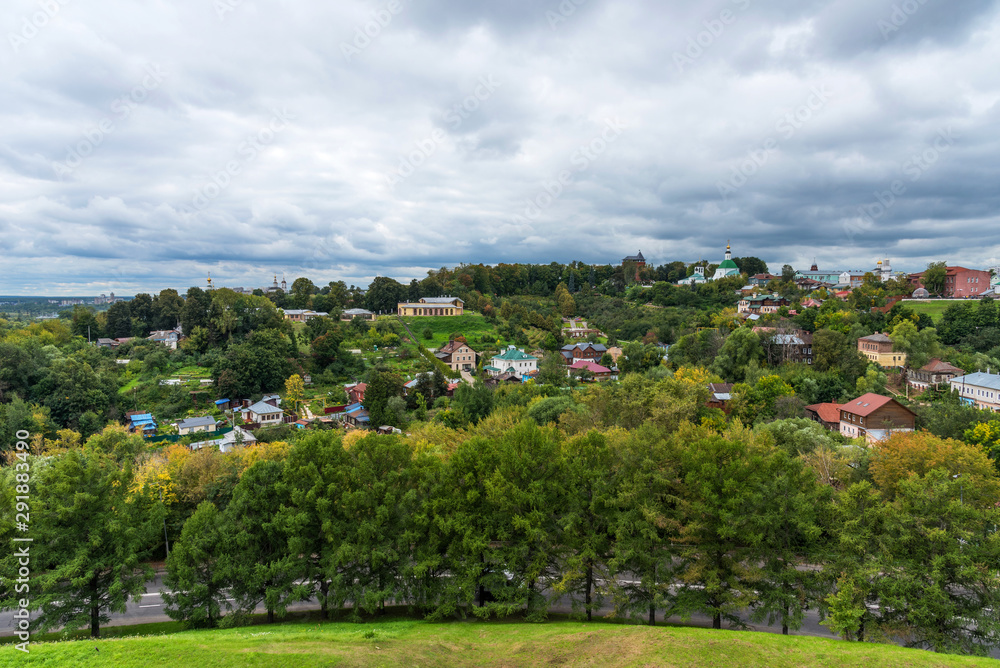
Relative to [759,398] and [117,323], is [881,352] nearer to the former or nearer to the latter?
[759,398]

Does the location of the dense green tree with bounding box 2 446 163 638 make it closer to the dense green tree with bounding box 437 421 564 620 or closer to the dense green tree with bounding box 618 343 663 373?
the dense green tree with bounding box 437 421 564 620

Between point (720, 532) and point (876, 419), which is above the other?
point (720, 532)

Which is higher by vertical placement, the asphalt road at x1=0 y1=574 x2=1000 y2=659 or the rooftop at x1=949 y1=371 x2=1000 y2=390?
the rooftop at x1=949 y1=371 x2=1000 y2=390

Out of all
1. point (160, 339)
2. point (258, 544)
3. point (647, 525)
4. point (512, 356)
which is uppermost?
point (160, 339)

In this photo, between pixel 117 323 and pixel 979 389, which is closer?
pixel 979 389

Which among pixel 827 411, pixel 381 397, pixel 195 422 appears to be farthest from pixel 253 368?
pixel 827 411

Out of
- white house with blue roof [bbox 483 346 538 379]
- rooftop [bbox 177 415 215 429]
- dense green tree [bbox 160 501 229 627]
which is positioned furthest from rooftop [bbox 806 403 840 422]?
rooftop [bbox 177 415 215 429]
